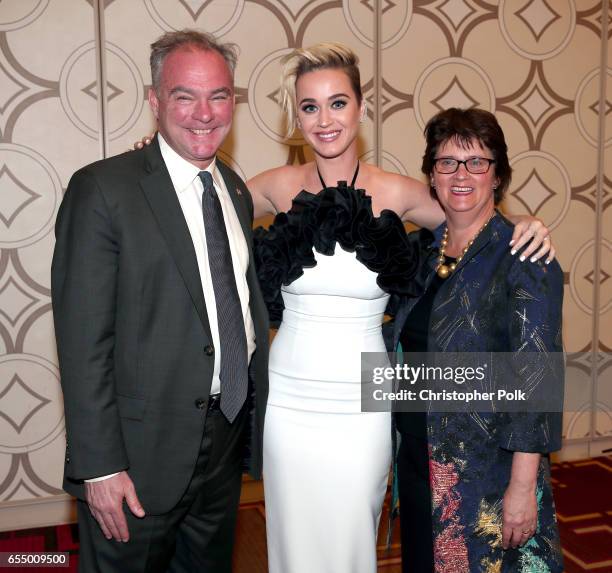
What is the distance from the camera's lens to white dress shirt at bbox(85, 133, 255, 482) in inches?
76.1

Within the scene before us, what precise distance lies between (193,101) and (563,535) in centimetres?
290

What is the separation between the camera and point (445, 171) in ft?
7.13

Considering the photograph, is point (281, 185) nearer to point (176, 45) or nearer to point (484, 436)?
point (176, 45)

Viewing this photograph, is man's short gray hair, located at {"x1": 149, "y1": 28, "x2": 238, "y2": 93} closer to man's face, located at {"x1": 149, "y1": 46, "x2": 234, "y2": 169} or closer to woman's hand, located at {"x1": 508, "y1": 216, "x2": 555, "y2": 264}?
man's face, located at {"x1": 149, "y1": 46, "x2": 234, "y2": 169}

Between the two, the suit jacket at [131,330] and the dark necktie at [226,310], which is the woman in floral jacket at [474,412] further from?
the suit jacket at [131,330]

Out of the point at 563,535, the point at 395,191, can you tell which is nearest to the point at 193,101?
the point at 395,191

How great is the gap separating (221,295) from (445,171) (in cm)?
85

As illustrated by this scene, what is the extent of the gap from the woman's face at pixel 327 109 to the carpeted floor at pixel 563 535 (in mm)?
1849

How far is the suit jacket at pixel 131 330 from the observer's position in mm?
1733

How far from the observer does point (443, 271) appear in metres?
2.19

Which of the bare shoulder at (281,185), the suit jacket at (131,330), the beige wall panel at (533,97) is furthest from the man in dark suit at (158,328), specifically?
the beige wall panel at (533,97)

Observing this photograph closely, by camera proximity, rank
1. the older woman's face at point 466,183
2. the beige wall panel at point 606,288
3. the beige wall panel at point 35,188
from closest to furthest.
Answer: the older woman's face at point 466,183 → the beige wall panel at point 35,188 → the beige wall panel at point 606,288

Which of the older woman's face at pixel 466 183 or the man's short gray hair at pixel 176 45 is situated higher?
the man's short gray hair at pixel 176 45

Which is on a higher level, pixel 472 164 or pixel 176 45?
pixel 176 45
